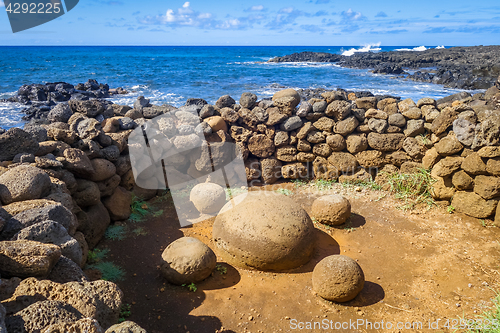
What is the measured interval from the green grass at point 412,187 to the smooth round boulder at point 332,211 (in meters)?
1.56

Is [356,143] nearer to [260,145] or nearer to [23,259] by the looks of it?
[260,145]

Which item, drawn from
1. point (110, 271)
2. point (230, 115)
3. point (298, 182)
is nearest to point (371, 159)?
point (298, 182)

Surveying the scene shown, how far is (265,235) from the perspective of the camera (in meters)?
4.96

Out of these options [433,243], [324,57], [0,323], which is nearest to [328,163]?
[433,243]

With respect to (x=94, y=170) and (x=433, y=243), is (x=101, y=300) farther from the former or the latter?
(x=433, y=243)

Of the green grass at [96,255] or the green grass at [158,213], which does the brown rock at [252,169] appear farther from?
the green grass at [96,255]

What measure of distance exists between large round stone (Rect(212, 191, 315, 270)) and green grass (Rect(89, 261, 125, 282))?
5.04ft

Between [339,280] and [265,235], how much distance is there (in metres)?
1.22

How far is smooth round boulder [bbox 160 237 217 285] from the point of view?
15.3 ft

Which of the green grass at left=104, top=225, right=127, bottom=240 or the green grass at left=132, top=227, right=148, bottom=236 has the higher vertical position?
the green grass at left=104, top=225, right=127, bottom=240

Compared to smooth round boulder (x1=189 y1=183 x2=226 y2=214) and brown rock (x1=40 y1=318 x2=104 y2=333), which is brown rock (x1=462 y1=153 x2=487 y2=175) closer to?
smooth round boulder (x1=189 y1=183 x2=226 y2=214)

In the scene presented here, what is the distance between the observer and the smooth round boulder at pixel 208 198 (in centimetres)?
675

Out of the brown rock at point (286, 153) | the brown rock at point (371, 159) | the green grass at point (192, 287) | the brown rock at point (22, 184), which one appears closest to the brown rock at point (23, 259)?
the brown rock at point (22, 184)

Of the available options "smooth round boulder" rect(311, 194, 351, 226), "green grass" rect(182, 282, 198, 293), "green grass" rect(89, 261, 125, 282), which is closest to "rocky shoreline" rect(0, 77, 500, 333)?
"green grass" rect(89, 261, 125, 282)
